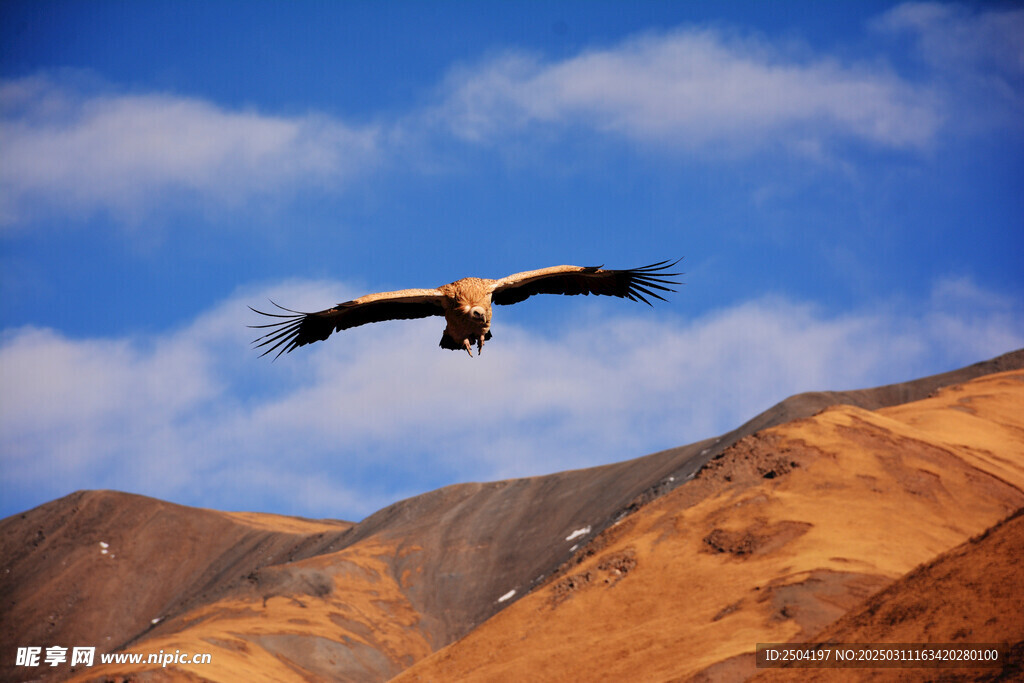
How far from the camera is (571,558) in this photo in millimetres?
36094

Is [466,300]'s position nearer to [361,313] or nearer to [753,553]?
[361,313]

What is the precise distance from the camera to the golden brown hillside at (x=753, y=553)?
23.5 metres

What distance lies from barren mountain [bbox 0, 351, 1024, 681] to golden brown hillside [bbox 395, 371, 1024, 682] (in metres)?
0.08

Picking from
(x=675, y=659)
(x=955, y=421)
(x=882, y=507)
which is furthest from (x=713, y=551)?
(x=955, y=421)

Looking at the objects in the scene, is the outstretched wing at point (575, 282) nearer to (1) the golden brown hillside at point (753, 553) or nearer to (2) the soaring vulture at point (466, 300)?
(2) the soaring vulture at point (466, 300)

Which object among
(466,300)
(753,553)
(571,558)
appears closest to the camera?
(466,300)

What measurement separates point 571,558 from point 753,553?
9.60 m

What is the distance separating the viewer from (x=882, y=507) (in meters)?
29.2

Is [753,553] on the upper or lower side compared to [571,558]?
lower

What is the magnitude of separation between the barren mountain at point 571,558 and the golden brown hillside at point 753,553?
0.08 metres

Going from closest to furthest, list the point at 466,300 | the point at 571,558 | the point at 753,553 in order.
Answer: the point at 466,300
the point at 753,553
the point at 571,558

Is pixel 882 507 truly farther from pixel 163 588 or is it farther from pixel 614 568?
pixel 163 588

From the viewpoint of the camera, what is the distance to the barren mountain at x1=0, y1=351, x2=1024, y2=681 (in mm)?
25359

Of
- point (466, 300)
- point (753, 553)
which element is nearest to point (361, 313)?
point (466, 300)
